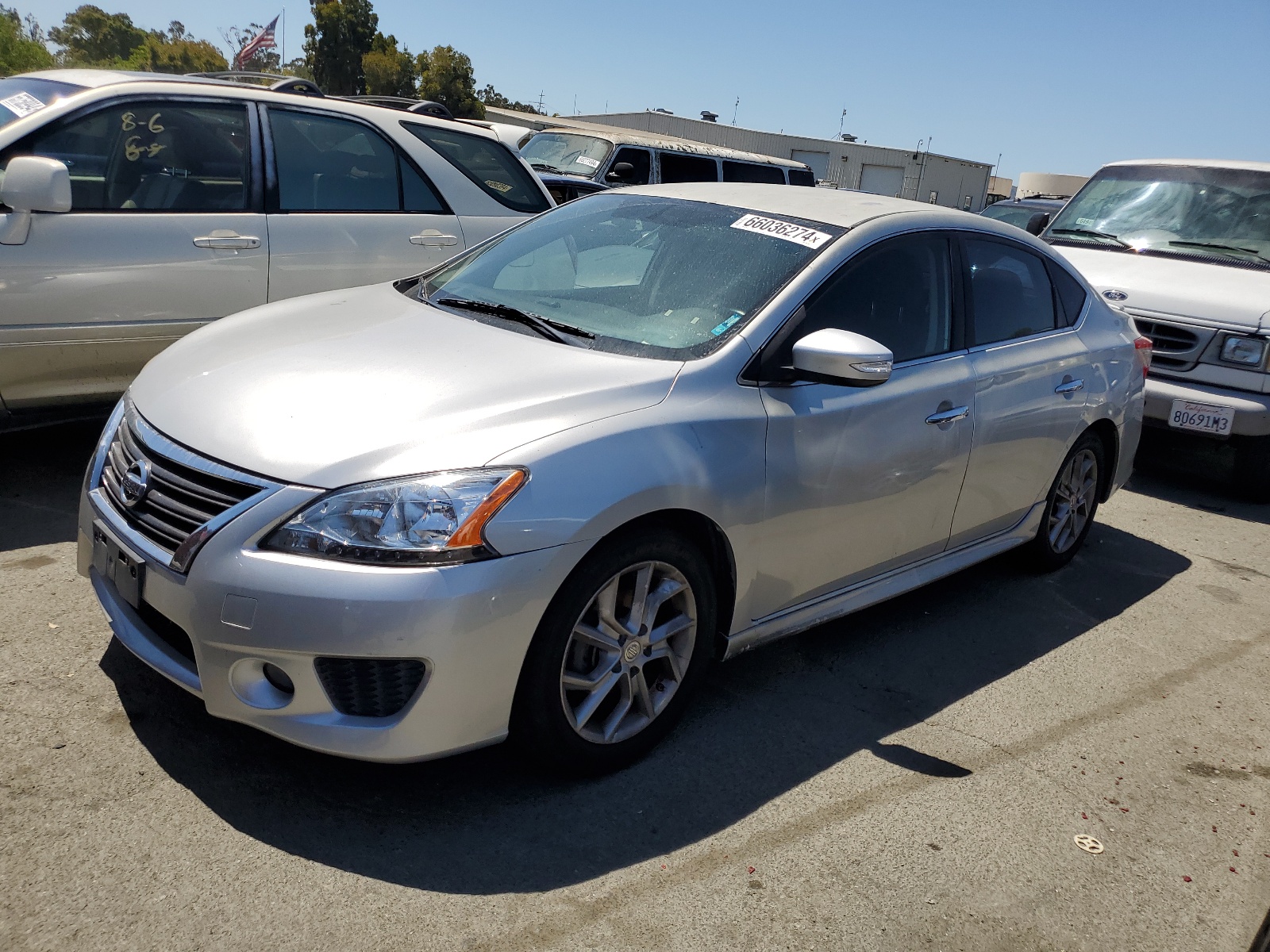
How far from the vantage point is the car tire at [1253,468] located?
6781 mm

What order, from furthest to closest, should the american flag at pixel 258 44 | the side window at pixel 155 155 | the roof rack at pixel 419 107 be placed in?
the american flag at pixel 258 44, the roof rack at pixel 419 107, the side window at pixel 155 155

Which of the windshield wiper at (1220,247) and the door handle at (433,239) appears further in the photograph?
the windshield wiper at (1220,247)

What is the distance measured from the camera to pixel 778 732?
3385 millimetres

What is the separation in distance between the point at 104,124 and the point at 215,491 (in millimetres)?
2970

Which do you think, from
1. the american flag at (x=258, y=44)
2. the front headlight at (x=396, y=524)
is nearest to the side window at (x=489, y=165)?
the front headlight at (x=396, y=524)

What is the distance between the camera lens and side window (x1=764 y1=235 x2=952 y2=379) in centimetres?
343

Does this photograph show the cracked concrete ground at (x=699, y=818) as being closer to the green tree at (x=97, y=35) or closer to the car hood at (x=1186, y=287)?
the car hood at (x=1186, y=287)

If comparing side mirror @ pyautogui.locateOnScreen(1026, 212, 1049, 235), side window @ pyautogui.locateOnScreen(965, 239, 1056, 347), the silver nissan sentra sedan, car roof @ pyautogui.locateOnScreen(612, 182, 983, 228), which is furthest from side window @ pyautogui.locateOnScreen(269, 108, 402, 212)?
side mirror @ pyautogui.locateOnScreen(1026, 212, 1049, 235)

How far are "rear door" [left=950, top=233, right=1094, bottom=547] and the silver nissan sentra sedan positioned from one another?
0.06ft

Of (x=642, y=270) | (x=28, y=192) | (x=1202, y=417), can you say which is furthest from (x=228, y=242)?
(x=1202, y=417)

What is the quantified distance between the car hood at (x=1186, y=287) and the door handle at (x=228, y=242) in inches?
198

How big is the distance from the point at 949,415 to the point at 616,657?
1.70 meters

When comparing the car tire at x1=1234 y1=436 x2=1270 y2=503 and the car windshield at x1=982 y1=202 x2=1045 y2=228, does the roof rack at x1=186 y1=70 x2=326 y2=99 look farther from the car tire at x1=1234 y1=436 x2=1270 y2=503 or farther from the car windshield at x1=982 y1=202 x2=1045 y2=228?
the car windshield at x1=982 y1=202 x2=1045 y2=228

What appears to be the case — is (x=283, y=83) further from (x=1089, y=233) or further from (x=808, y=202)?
(x=1089, y=233)
